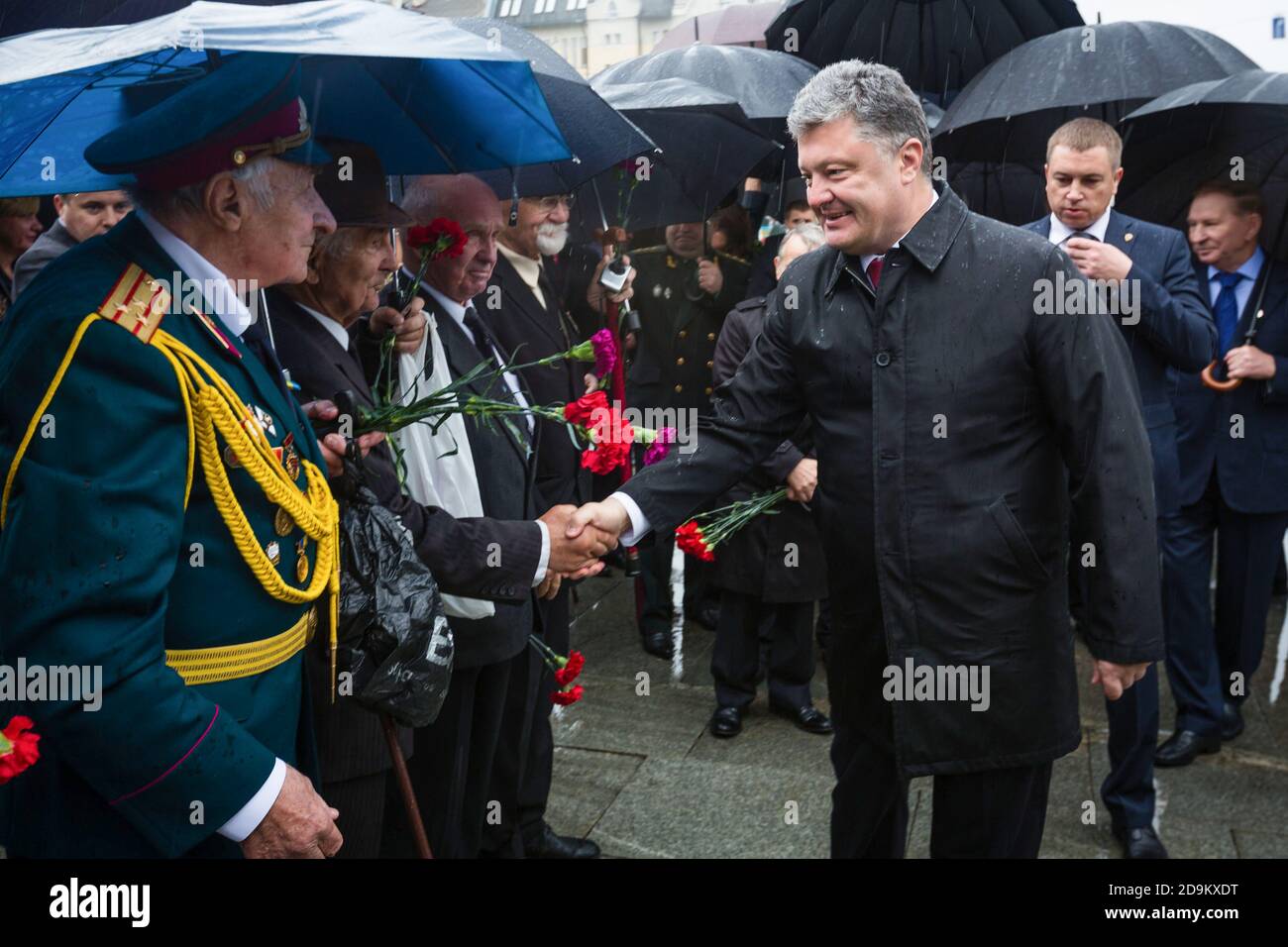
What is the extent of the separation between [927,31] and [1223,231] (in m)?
2.86

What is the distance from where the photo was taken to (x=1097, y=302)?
290 cm

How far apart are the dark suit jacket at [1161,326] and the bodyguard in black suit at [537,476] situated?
70.2 inches

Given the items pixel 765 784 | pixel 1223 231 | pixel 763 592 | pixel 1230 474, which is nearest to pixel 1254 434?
pixel 1230 474

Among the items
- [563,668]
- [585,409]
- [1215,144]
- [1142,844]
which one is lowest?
[1142,844]

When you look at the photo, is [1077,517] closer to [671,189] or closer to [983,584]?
[983,584]

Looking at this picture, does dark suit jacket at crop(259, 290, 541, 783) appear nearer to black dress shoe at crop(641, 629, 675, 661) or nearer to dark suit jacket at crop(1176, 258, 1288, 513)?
dark suit jacket at crop(1176, 258, 1288, 513)

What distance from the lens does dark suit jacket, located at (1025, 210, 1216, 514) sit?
431 centimetres

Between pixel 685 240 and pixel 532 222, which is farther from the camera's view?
pixel 685 240

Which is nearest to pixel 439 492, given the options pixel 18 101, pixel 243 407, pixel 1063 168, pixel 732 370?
pixel 243 407

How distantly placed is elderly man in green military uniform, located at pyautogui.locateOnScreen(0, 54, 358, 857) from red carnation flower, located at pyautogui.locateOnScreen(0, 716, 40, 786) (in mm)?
49

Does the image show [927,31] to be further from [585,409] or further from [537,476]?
[585,409]

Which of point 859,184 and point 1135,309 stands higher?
point 859,184

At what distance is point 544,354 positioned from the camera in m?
4.39

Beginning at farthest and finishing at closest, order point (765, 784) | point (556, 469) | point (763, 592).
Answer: point (763, 592), point (765, 784), point (556, 469)
